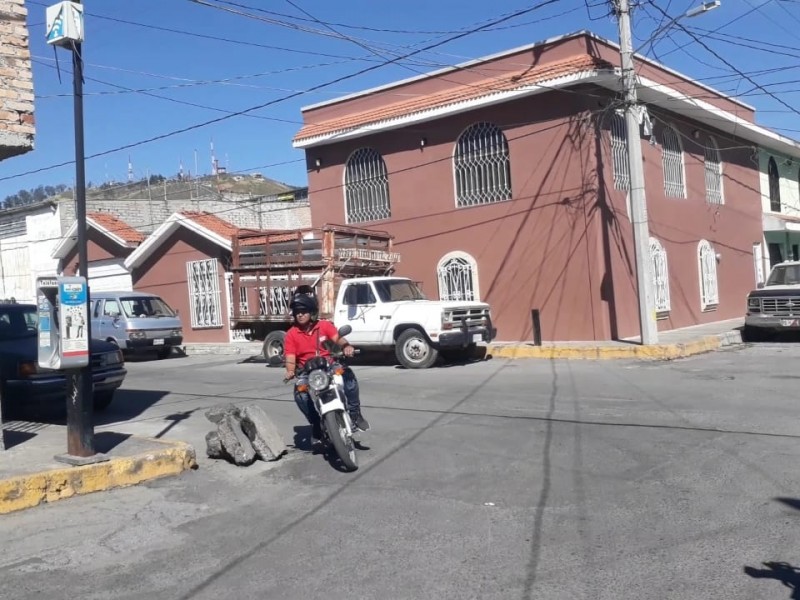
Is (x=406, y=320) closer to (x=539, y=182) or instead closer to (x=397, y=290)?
(x=397, y=290)

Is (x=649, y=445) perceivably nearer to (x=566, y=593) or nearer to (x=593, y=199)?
(x=566, y=593)

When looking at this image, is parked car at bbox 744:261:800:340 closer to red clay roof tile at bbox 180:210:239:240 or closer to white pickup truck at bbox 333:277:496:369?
white pickup truck at bbox 333:277:496:369

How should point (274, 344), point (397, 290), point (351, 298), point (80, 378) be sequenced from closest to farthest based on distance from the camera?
point (80, 378) → point (351, 298) → point (397, 290) → point (274, 344)

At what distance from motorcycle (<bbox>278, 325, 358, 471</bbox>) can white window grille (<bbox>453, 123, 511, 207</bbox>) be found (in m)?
13.2

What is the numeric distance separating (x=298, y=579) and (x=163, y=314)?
61.9ft

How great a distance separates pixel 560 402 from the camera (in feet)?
35.1

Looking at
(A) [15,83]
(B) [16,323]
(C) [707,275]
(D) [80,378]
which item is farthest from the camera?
(C) [707,275]

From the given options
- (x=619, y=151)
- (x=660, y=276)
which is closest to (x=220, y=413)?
(x=619, y=151)

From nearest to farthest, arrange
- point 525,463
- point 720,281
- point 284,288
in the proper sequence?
point 525,463, point 284,288, point 720,281

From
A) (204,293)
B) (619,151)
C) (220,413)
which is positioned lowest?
(220,413)

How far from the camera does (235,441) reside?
26.3 feet

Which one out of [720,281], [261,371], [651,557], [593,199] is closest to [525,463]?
[651,557]

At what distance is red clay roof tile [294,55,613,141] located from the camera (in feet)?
60.6

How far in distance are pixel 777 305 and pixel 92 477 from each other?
15460 mm
